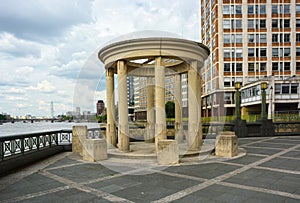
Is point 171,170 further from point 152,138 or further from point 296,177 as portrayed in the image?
point 152,138

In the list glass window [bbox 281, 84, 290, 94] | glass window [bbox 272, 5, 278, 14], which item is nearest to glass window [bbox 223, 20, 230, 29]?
glass window [bbox 272, 5, 278, 14]

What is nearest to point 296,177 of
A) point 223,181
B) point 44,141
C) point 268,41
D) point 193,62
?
point 223,181

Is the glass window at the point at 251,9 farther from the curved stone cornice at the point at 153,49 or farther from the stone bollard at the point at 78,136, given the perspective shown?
the stone bollard at the point at 78,136

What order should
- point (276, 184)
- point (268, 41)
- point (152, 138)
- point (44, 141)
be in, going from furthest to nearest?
point (268, 41) < point (152, 138) < point (44, 141) < point (276, 184)

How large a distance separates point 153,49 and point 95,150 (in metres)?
5.12

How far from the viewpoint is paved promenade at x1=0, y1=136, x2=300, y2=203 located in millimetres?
5303

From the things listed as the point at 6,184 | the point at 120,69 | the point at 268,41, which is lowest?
the point at 6,184

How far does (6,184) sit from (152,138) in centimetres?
914

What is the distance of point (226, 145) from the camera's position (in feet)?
32.5

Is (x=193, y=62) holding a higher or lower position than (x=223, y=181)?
higher

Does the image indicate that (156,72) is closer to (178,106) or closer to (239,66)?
(178,106)

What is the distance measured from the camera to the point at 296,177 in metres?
6.75

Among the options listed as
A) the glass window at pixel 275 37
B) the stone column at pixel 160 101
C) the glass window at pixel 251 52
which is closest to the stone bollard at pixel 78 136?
the stone column at pixel 160 101

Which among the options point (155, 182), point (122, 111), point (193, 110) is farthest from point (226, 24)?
point (155, 182)
